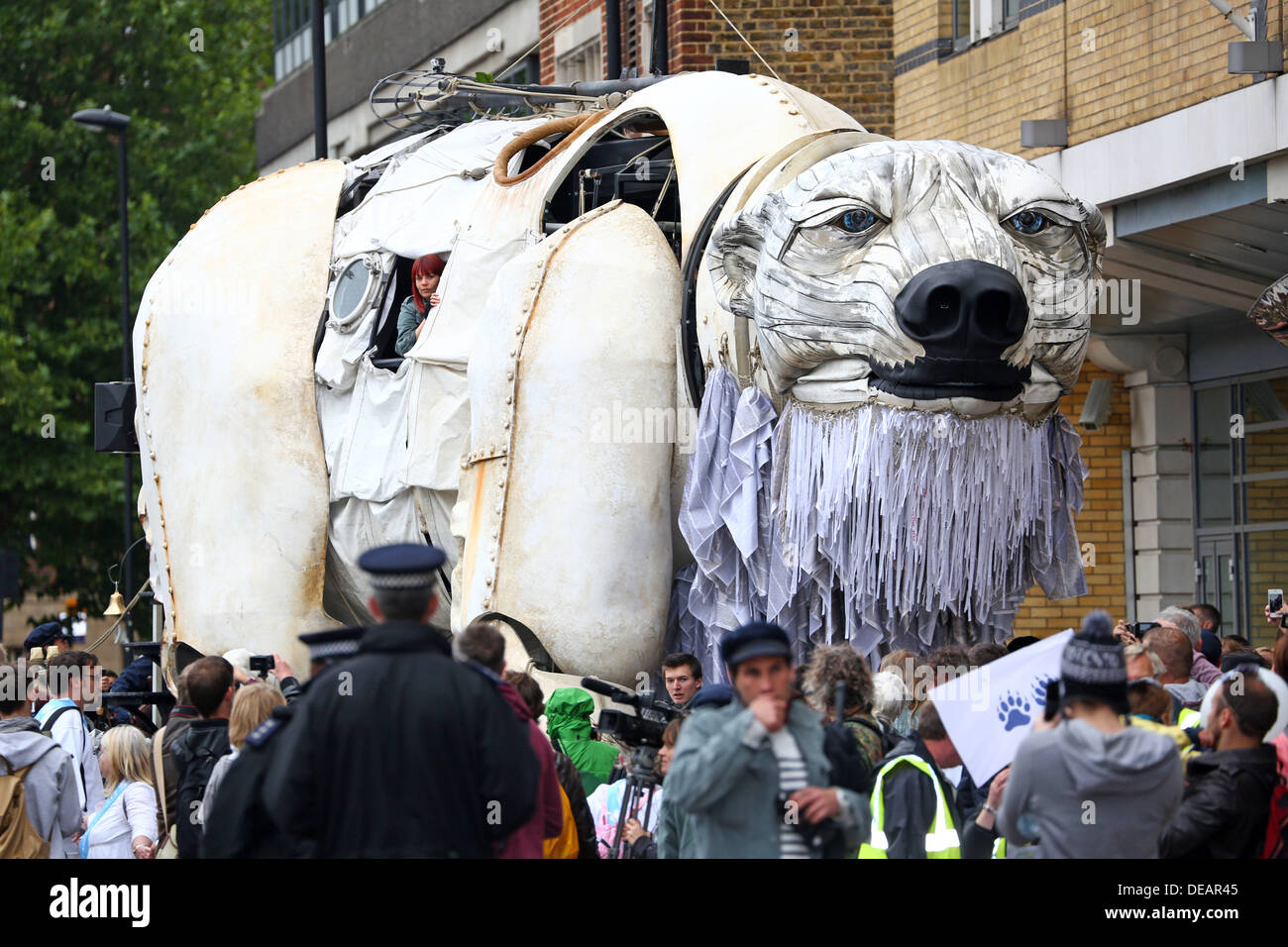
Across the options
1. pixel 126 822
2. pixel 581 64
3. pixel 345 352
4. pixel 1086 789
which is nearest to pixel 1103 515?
pixel 581 64

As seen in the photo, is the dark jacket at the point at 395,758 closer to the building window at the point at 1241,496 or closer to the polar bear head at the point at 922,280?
the polar bear head at the point at 922,280

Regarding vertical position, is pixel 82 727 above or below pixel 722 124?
below

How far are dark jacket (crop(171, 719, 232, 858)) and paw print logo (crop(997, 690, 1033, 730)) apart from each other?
272 cm

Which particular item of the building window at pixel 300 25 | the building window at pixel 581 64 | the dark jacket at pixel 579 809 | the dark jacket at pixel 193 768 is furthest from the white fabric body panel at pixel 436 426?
the building window at pixel 300 25

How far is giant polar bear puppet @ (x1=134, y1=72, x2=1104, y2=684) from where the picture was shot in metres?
7.80

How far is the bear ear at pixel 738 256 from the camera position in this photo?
325 inches

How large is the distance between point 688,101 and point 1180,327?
828 cm

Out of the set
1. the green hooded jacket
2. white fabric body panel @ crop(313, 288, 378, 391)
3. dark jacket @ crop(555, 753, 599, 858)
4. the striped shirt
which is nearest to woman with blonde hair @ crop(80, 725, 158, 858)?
the green hooded jacket

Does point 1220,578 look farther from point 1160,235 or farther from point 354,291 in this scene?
point 354,291

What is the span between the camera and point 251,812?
4.78m

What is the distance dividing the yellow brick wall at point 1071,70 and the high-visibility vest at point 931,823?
7.25 m

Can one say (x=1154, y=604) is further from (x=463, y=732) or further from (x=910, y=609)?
(x=463, y=732)

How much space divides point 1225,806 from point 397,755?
2656 millimetres

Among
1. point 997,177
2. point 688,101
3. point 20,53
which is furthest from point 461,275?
point 20,53
